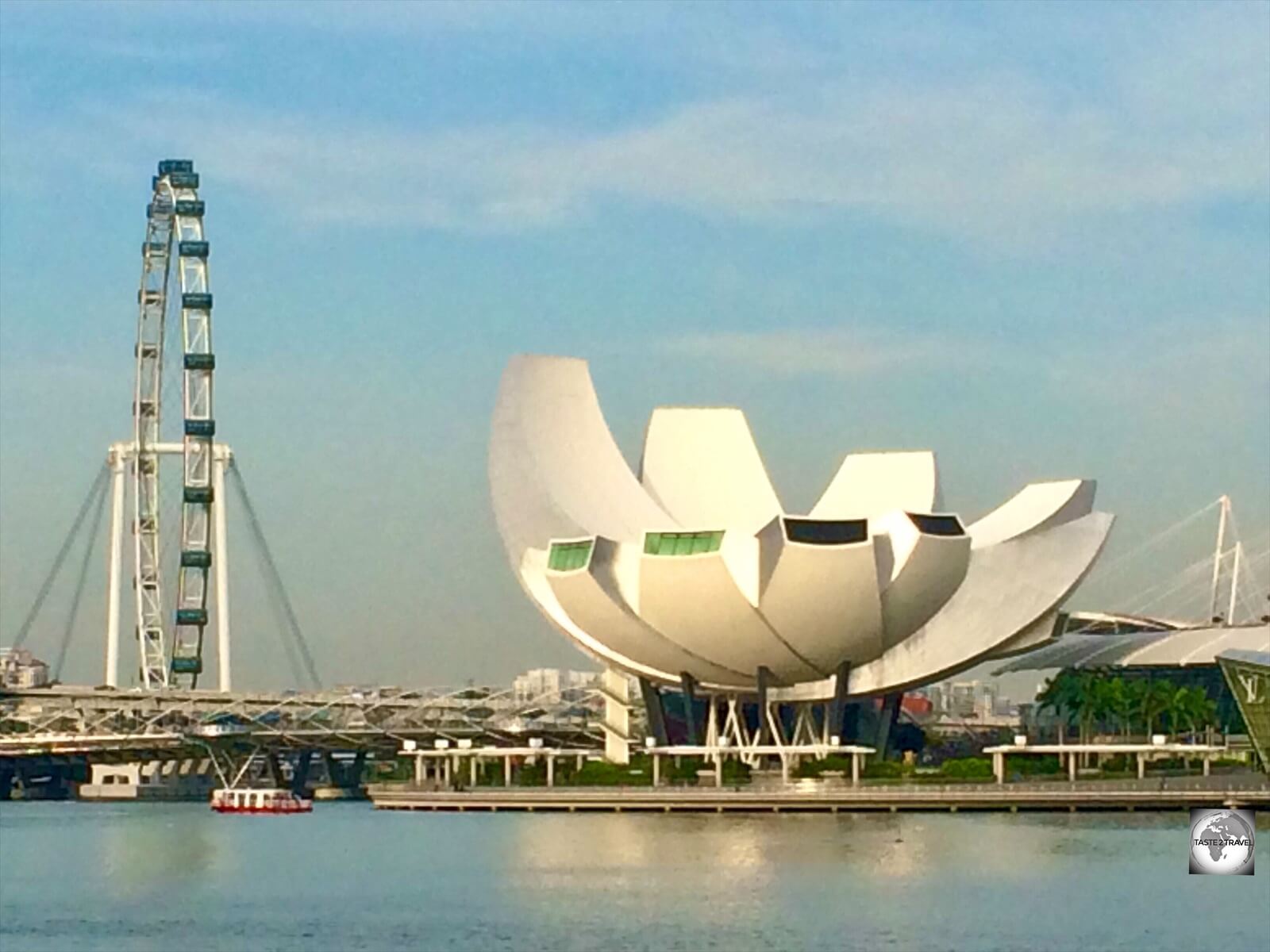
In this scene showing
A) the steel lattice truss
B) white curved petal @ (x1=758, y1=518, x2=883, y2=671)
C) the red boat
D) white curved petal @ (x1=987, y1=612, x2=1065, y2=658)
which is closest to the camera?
white curved petal @ (x1=758, y1=518, x2=883, y2=671)

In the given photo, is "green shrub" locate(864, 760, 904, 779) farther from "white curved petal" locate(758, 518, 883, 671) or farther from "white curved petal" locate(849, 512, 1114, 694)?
"white curved petal" locate(758, 518, 883, 671)

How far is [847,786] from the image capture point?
76.6m

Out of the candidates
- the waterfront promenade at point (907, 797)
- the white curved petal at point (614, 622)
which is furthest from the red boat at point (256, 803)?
the white curved petal at point (614, 622)

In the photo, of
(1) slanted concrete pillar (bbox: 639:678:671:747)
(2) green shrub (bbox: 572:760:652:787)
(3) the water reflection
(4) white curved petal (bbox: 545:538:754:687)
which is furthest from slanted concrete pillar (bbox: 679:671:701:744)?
(3) the water reflection

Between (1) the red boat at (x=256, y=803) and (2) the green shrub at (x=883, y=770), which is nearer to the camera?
(2) the green shrub at (x=883, y=770)

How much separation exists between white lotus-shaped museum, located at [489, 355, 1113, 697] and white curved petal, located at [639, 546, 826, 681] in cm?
6

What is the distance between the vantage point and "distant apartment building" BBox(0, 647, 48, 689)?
113125 millimetres

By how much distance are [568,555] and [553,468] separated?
15.0ft

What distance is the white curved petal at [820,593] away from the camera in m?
79.1

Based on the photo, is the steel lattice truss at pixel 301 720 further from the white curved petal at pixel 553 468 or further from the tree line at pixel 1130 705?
the tree line at pixel 1130 705

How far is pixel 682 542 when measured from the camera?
80.6 metres

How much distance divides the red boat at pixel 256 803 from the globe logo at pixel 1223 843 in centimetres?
5842

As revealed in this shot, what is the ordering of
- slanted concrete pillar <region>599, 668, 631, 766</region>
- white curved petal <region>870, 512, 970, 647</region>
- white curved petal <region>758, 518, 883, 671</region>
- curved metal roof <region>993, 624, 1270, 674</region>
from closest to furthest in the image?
white curved petal <region>758, 518, 883, 671</region> < white curved petal <region>870, 512, 970, 647</region> < slanted concrete pillar <region>599, 668, 631, 766</region> < curved metal roof <region>993, 624, 1270, 674</region>

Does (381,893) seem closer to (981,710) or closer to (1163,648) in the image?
(1163,648)
